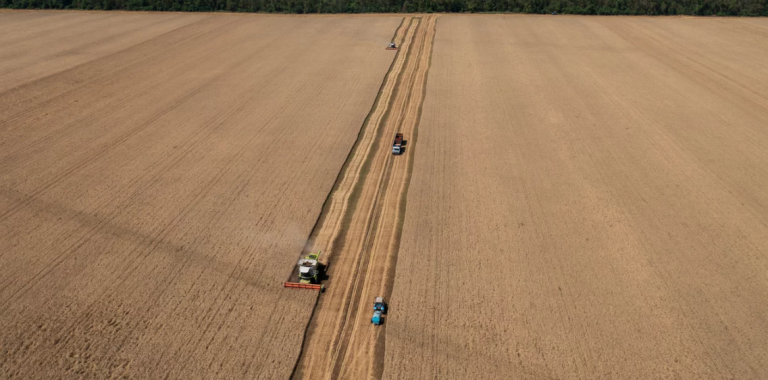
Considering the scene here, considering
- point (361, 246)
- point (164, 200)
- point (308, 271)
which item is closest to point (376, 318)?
point (308, 271)

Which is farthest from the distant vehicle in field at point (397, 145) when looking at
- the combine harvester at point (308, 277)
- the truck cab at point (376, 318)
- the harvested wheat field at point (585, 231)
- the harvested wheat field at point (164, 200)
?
the truck cab at point (376, 318)

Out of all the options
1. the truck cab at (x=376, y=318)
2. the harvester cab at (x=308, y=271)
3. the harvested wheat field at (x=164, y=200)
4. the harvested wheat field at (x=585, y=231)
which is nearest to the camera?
the harvested wheat field at (x=585, y=231)

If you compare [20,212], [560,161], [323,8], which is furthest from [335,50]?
[20,212]

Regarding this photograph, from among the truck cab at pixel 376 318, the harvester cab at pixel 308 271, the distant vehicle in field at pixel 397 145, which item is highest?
the distant vehicle in field at pixel 397 145

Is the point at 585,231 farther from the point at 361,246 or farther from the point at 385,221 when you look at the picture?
the point at 361,246

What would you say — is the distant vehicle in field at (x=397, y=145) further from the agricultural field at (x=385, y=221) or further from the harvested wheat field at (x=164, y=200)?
the harvested wheat field at (x=164, y=200)

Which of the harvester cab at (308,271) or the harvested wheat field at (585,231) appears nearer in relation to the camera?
the harvested wheat field at (585,231)
